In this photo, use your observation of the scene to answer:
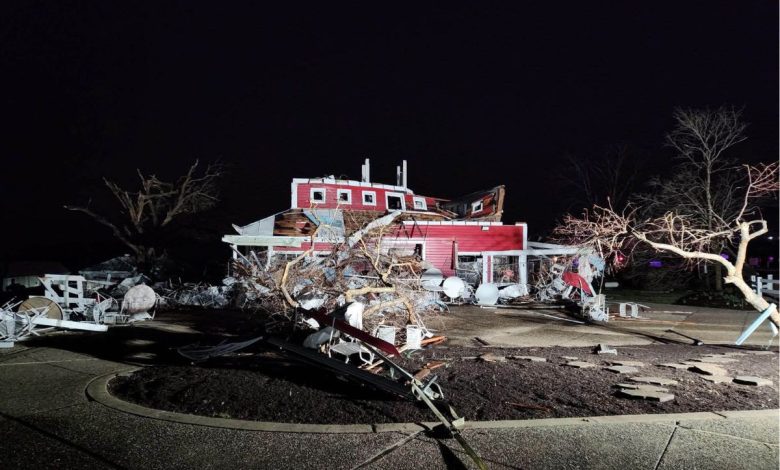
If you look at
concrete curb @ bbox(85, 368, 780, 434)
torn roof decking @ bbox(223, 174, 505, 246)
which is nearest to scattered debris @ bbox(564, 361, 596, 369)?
concrete curb @ bbox(85, 368, 780, 434)

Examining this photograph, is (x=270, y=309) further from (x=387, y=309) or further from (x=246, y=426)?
(x=246, y=426)

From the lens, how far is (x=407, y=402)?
16.0 ft

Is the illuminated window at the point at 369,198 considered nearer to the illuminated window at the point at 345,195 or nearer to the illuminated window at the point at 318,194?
the illuminated window at the point at 345,195

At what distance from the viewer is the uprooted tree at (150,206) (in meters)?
24.4

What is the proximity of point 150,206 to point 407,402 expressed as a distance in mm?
24823

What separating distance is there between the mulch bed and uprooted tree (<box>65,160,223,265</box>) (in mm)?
20664

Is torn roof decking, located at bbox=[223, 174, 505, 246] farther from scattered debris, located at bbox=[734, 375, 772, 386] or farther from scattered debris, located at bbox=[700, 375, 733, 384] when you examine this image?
scattered debris, located at bbox=[734, 375, 772, 386]

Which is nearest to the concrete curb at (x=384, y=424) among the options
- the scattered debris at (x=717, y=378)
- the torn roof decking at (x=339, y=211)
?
the scattered debris at (x=717, y=378)

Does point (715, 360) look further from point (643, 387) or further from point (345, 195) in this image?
point (345, 195)

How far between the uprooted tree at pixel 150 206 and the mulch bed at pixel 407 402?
67.8 ft

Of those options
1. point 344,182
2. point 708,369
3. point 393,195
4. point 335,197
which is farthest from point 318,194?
point 708,369

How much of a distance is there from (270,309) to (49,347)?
367cm

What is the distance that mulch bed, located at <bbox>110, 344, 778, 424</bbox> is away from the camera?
462 centimetres

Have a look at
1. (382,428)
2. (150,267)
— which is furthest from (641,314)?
(150,267)
